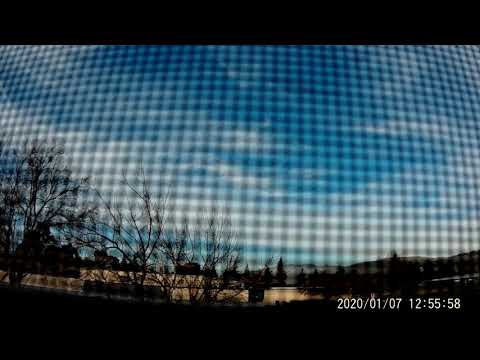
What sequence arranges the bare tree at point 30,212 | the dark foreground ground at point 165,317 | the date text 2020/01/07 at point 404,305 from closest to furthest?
the dark foreground ground at point 165,317, the date text 2020/01/07 at point 404,305, the bare tree at point 30,212

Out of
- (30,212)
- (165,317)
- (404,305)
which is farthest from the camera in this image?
(30,212)

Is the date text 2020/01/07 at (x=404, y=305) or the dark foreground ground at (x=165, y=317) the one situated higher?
the dark foreground ground at (x=165, y=317)

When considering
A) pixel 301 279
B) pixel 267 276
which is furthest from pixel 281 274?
pixel 301 279

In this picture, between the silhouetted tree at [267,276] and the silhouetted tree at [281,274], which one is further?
the silhouetted tree at [281,274]

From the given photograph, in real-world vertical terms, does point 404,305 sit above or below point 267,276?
above

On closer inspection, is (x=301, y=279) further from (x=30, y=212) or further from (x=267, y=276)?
(x=30, y=212)

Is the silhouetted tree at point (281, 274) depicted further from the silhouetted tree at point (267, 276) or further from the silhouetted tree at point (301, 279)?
the silhouetted tree at point (301, 279)

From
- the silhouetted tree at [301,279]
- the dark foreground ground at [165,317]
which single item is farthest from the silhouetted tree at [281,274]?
the dark foreground ground at [165,317]

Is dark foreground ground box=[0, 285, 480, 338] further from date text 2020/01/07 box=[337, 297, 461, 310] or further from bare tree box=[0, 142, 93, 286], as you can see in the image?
bare tree box=[0, 142, 93, 286]

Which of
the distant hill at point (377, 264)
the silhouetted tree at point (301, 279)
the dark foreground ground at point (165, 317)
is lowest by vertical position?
the silhouetted tree at point (301, 279)

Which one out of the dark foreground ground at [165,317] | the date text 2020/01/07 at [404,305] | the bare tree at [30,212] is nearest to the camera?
the dark foreground ground at [165,317]

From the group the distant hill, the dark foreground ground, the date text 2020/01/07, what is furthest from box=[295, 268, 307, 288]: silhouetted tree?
the dark foreground ground
